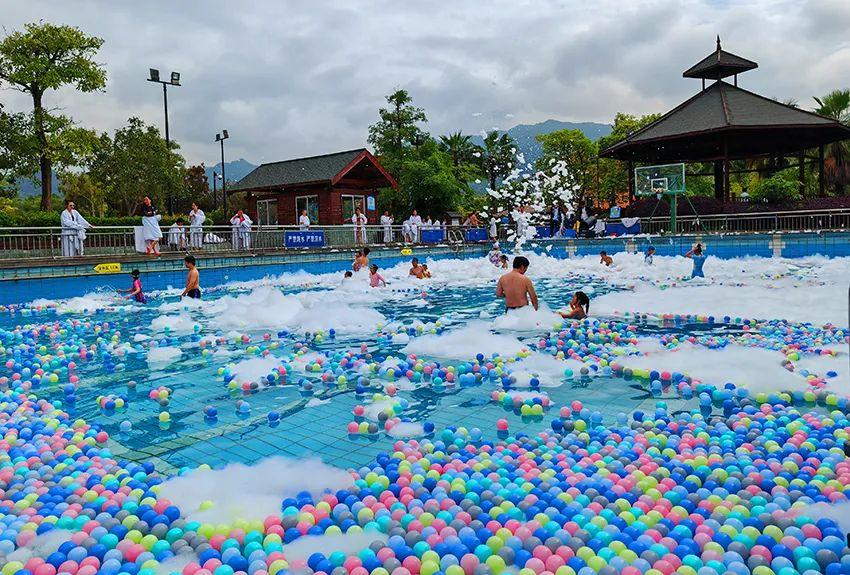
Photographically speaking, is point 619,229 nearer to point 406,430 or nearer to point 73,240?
point 73,240

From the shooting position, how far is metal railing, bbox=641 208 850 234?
2122 centimetres

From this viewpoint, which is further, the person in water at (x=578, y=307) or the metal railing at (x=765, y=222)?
the metal railing at (x=765, y=222)

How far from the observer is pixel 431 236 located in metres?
26.4

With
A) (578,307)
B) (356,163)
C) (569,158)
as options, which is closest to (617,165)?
(569,158)

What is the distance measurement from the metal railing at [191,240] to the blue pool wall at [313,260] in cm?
87

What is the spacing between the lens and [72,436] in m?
4.69

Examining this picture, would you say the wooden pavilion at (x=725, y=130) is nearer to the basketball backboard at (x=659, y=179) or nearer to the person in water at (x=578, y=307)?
the basketball backboard at (x=659, y=179)

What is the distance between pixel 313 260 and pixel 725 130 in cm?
1704

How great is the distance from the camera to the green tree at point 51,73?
22938 millimetres

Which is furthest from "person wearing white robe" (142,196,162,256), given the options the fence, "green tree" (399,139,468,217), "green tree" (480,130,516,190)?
"green tree" (480,130,516,190)

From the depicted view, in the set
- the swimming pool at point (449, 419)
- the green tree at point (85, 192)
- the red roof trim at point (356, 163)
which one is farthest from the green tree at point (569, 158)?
the swimming pool at point (449, 419)

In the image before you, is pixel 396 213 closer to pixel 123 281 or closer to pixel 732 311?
pixel 123 281

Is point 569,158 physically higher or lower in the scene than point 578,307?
higher

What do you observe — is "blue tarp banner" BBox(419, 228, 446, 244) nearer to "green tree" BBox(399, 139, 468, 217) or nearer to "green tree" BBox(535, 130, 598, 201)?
"green tree" BBox(399, 139, 468, 217)
